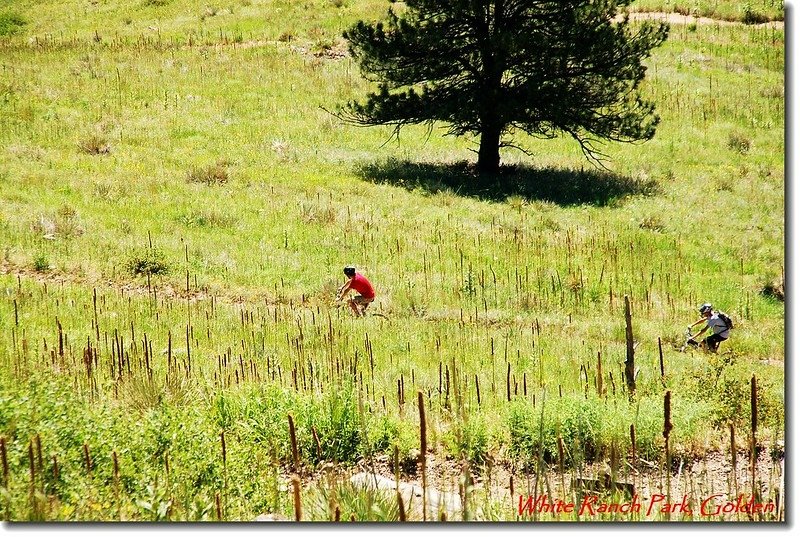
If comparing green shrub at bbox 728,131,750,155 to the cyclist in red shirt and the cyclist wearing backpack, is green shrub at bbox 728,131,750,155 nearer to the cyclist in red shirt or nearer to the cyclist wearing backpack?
the cyclist wearing backpack

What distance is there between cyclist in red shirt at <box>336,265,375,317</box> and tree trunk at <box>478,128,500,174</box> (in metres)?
10.9

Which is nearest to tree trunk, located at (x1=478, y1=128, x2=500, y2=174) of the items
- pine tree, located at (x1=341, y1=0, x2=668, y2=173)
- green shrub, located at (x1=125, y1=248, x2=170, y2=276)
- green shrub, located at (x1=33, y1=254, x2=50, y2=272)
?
pine tree, located at (x1=341, y1=0, x2=668, y2=173)

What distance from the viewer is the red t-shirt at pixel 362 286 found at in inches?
529

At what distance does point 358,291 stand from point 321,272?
1949mm

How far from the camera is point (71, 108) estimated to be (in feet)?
84.9

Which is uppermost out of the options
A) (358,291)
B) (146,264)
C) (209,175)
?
(209,175)

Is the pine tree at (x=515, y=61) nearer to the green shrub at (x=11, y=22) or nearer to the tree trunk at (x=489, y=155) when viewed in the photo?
the tree trunk at (x=489, y=155)

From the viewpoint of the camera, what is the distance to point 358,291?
13609mm

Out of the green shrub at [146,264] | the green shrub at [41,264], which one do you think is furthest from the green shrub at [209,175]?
the green shrub at [41,264]

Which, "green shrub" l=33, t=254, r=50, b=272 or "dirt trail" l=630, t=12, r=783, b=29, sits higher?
"dirt trail" l=630, t=12, r=783, b=29

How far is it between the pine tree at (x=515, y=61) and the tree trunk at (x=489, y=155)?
0.17m

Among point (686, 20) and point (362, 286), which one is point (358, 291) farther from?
point (686, 20)

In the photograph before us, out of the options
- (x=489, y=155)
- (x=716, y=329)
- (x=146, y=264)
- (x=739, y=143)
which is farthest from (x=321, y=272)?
(x=739, y=143)

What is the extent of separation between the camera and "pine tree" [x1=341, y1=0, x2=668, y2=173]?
860 inches
